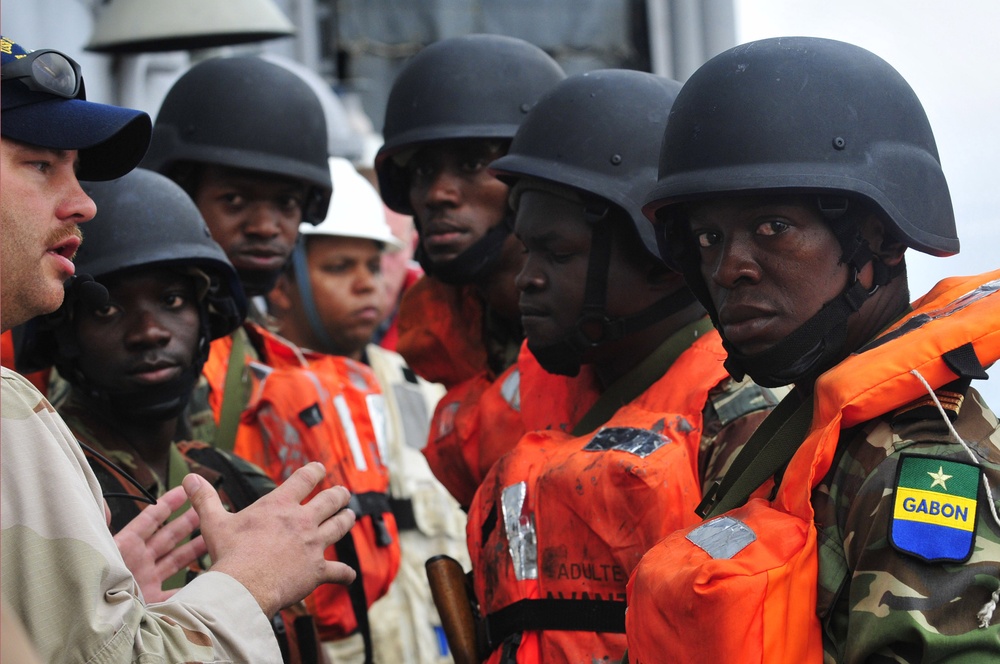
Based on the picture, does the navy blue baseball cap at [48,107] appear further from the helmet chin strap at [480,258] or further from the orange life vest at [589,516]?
the helmet chin strap at [480,258]

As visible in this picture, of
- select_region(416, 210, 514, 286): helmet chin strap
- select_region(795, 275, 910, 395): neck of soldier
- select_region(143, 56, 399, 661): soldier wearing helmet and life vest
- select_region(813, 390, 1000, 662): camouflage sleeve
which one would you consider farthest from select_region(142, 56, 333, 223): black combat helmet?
select_region(813, 390, 1000, 662): camouflage sleeve

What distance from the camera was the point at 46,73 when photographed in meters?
2.55

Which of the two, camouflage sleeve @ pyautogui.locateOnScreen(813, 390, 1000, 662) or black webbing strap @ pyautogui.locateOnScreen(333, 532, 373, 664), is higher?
camouflage sleeve @ pyautogui.locateOnScreen(813, 390, 1000, 662)

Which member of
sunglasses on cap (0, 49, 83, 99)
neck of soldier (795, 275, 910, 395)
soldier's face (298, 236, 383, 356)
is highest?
sunglasses on cap (0, 49, 83, 99)

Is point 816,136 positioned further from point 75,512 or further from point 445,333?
point 445,333

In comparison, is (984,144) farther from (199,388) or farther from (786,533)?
(199,388)

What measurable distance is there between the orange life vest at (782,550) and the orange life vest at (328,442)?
2.03 m

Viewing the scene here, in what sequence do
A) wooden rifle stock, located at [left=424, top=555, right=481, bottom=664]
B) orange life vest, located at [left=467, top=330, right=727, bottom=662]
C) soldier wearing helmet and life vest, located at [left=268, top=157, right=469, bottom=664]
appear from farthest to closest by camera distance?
soldier wearing helmet and life vest, located at [left=268, top=157, right=469, bottom=664] → wooden rifle stock, located at [left=424, top=555, right=481, bottom=664] → orange life vest, located at [left=467, top=330, right=727, bottom=662]

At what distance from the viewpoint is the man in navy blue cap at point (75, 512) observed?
2.18m

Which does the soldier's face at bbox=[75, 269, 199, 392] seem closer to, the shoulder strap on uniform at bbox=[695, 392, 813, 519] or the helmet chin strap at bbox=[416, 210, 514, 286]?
the helmet chin strap at bbox=[416, 210, 514, 286]

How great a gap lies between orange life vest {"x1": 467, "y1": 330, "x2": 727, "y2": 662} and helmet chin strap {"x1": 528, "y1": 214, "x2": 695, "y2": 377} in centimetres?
17

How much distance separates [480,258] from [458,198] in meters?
0.23

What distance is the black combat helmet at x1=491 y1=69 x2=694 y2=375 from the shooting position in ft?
11.3

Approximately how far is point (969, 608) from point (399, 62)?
9.71 metres
